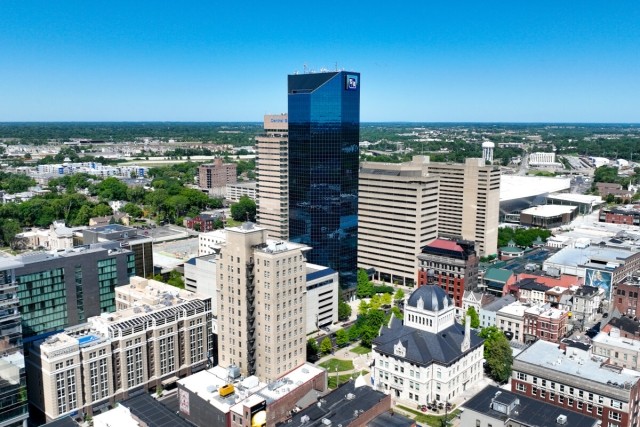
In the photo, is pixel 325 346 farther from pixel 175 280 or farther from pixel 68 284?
pixel 68 284

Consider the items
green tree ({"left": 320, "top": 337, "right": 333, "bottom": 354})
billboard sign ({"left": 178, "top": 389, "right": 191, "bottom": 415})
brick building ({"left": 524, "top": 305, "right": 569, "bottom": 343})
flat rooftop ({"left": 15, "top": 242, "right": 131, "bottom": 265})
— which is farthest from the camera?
green tree ({"left": 320, "top": 337, "right": 333, "bottom": 354})

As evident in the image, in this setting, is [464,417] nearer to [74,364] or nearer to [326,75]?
[74,364]

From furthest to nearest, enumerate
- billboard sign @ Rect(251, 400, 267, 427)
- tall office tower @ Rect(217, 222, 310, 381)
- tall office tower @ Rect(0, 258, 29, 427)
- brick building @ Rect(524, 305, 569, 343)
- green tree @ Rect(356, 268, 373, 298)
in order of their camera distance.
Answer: green tree @ Rect(356, 268, 373, 298) < brick building @ Rect(524, 305, 569, 343) < tall office tower @ Rect(217, 222, 310, 381) < tall office tower @ Rect(0, 258, 29, 427) < billboard sign @ Rect(251, 400, 267, 427)

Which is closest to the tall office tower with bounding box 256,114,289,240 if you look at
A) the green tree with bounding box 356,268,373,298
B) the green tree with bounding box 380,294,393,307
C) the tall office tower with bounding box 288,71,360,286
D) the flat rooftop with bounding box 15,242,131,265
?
the tall office tower with bounding box 288,71,360,286

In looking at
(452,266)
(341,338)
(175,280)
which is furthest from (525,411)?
(175,280)

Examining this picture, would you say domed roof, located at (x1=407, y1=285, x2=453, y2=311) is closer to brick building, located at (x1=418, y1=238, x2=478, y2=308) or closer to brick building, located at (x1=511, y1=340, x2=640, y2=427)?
brick building, located at (x1=511, y1=340, x2=640, y2=427)
